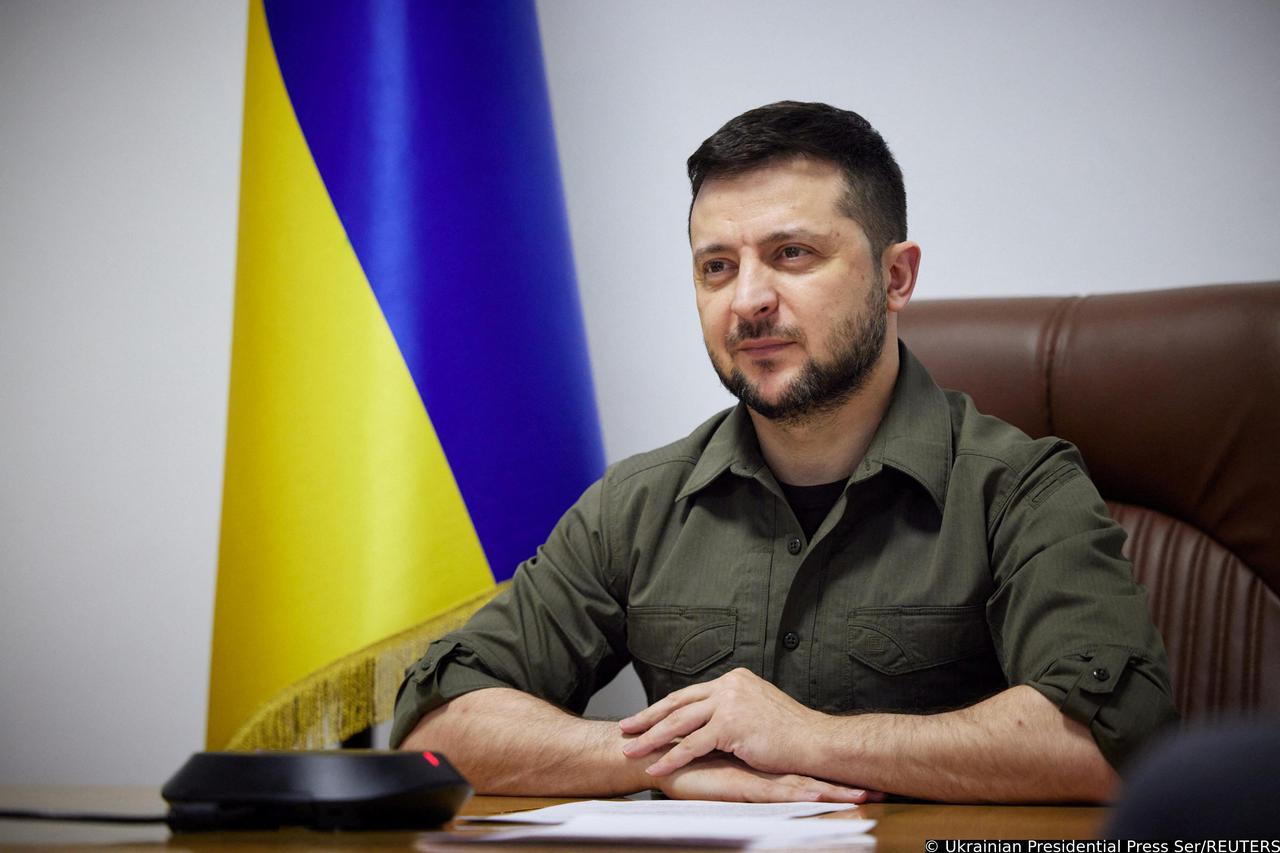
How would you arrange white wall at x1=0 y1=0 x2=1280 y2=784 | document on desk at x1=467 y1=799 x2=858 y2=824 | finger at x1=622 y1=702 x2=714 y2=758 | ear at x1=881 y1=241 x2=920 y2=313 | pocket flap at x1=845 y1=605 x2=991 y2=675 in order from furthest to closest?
white wall at x1=0 y1=0 x2=1280 y2=784 → ear at x1=881 y1=241 x2=920 y2=313 → pocket flap at x1=845 y1=605 x2=991 y2=675 → finger at x1=622 y1=702 x2=714 y2=758 → document on desk at x1=467 y1=799 x2=858 y2=824

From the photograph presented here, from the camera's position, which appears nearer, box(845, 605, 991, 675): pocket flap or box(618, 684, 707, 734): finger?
box(618, 684, 707, 734): finger

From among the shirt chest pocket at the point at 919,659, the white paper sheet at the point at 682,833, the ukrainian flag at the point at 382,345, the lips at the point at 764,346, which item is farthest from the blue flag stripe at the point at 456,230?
the white paper sheet at the point at 682,833

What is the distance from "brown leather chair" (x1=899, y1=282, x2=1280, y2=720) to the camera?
4.73ft

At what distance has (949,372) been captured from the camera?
1.64 meters

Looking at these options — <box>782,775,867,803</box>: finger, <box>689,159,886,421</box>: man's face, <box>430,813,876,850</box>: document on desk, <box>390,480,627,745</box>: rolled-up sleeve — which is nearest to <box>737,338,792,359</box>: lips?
<box>689,159,886,421</box>: man's face

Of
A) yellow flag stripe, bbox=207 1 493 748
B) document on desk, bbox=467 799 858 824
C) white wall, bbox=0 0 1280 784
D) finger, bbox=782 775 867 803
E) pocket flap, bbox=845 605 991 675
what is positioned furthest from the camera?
white wall, bbox=0 0 1280 784

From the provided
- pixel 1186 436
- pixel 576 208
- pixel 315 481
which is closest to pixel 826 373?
pixel 1186 436

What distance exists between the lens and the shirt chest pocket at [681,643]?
145 centimetres

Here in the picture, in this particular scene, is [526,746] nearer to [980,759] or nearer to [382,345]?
[980,759]

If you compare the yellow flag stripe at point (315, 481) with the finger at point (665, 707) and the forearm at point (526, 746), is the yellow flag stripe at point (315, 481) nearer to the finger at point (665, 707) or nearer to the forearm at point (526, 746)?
the forearm at point (526, 746)

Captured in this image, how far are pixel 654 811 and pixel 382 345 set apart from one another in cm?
107

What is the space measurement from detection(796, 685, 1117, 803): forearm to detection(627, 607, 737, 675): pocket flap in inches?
12.7

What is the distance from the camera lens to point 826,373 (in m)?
1.49

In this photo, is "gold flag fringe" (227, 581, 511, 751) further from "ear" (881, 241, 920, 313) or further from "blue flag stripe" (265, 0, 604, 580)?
"ear" (881, 241, 920, 313)
